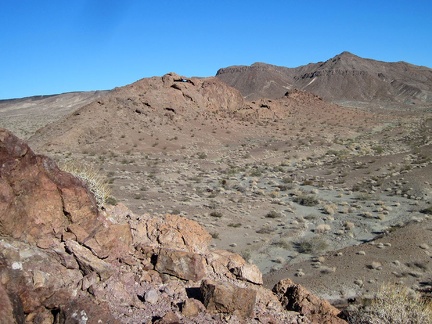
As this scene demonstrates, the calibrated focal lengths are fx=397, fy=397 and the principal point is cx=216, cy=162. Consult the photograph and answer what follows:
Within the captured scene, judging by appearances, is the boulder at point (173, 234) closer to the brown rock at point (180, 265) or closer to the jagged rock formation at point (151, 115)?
the brown rock at point (180, 265)

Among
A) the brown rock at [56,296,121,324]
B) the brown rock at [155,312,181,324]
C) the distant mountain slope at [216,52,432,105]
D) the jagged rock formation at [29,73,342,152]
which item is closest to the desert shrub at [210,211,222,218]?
the brown rock at [155,312,181,324]

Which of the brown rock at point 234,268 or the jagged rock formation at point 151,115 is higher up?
the jagged rock formation at point 151,115

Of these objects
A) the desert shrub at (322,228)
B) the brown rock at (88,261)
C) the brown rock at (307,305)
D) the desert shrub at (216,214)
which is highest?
the brown rock at (88,261)

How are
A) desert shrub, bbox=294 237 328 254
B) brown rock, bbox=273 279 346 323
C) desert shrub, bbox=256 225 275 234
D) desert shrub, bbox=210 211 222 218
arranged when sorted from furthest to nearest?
desert shrub, bbox=210 211 222 218
desert shrub, bbox=256 225 275 234
desert shrub, bbox=294 237 328 254
brown rock, bbox=273 279 346 323

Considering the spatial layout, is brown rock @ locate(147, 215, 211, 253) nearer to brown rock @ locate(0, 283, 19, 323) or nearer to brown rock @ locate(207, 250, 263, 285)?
brown rock @ locate(207, 250, 263, 285)

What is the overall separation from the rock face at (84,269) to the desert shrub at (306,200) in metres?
12.1

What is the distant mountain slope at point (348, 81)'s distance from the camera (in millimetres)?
109944

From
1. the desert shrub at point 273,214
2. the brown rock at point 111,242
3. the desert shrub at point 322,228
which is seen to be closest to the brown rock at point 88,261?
the brown rock at point 111,242

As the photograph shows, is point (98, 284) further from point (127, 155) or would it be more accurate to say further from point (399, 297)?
point (127, 155)

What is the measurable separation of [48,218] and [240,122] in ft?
123

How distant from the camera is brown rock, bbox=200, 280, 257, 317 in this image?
4575 millimetres

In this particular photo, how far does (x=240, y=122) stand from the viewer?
1634 inches

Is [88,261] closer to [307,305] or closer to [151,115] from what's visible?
[307,305]

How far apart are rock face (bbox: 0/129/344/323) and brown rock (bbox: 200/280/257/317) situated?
1 centimetres
